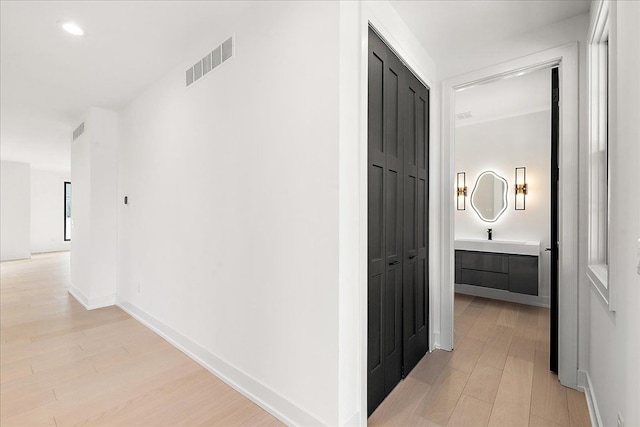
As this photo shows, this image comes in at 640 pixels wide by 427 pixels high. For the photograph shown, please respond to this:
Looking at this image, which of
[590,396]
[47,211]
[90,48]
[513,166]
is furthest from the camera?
[47,211]

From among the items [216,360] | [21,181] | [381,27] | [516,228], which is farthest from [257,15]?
[21,181]

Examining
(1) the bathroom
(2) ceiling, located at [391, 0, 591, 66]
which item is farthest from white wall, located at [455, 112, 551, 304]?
(2) ceiling, located at [391, 0, 591, 66]

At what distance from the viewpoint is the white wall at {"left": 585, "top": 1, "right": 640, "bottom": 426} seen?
104 cm

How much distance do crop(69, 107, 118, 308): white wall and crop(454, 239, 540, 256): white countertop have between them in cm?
504

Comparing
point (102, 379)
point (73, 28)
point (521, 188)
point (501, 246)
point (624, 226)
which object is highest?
point (73, 28)

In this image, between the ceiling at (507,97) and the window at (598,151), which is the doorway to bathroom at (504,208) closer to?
the ceiling at (507,97)

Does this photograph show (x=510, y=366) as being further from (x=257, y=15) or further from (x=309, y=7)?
(x=257, y=15)

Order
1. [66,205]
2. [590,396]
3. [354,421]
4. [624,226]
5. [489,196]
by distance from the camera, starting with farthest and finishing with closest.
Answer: [66,205], [489,196], [590,396], [354,421], [624,226]

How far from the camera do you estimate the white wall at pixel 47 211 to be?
8906mm

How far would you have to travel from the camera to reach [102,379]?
88.7 inches

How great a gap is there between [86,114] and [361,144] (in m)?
4.31

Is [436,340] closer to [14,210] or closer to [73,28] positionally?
[73,28]

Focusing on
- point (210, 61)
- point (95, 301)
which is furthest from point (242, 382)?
point (95, 301)

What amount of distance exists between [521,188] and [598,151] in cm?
256
